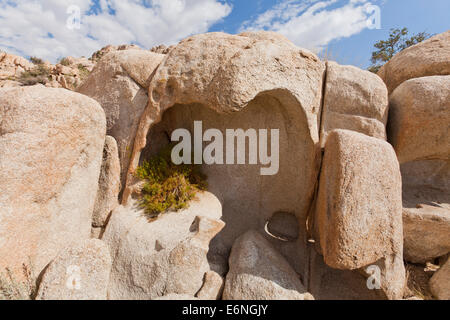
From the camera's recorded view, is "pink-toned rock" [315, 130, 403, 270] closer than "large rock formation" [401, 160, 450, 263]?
Yes

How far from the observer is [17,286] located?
2.24m

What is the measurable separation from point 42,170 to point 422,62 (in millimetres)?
6715

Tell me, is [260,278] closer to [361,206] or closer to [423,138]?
[361,206]

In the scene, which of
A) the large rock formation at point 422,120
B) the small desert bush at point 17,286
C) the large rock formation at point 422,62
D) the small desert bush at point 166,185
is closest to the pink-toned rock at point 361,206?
the large rock formation at point 422,120

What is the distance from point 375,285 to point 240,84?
2892 millimetres

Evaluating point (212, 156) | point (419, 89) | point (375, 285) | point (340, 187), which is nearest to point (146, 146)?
point (212, 156)

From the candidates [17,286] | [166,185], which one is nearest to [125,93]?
[166,185]

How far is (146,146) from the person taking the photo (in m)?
3.90

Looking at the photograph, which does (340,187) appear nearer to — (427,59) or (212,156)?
(212,156)

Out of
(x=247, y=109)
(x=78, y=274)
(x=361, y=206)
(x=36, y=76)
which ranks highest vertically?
(x=36, y=76)

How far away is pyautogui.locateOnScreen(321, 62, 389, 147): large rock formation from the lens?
3.55m

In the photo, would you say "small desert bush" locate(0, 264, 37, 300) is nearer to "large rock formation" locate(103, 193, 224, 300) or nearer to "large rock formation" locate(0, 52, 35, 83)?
"large rock formation" locate(103, 193, 224, 300)

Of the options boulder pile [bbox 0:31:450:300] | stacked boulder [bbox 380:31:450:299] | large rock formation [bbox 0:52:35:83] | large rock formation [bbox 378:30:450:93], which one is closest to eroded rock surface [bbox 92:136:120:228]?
boulder pile [bbox 0:31:450:300]

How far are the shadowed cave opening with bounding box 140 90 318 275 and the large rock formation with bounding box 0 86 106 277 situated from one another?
1.07 metres
